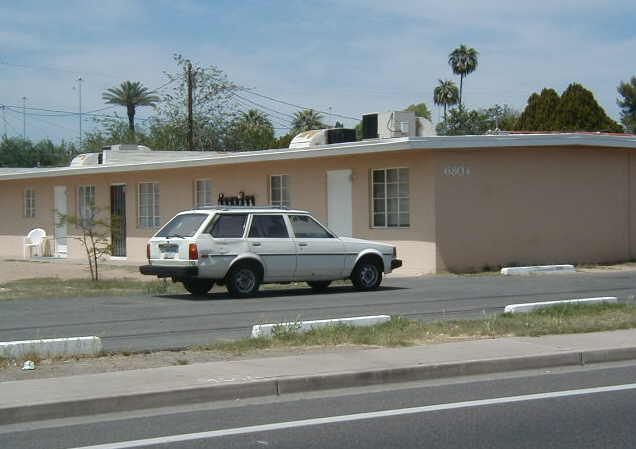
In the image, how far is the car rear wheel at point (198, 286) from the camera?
53.6ft

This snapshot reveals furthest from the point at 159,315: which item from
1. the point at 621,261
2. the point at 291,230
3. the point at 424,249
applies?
the point at 621,261

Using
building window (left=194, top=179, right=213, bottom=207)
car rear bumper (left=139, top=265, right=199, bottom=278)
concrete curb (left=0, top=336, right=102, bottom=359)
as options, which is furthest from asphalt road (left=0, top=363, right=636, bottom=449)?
building window (left=194, top=179, right=213, bottom=207)

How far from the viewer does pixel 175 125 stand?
5284 centimetres

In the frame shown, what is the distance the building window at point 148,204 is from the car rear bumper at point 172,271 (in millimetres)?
13188

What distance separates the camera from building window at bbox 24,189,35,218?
34156 millimetres

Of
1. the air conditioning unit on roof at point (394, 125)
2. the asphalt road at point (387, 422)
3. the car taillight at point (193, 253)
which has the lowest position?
the asphalt road at point (387, 422)

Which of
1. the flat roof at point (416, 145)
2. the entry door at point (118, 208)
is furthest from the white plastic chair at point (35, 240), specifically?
the flat roof at point (416, 145)

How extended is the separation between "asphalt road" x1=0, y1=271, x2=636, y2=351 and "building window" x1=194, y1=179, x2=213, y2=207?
989 cm

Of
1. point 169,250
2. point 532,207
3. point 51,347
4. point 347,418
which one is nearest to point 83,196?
point 532,207

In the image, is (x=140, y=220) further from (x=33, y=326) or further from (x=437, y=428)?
(x=437, y=428)

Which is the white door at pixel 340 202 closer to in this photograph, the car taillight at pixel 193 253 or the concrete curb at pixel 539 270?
the concrete curb at pixel 539 270

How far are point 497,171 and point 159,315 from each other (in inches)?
443

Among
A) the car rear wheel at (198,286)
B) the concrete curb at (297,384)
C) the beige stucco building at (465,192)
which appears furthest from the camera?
the beige stucco building at (465,192)

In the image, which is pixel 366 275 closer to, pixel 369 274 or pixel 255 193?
pixel 369 274
